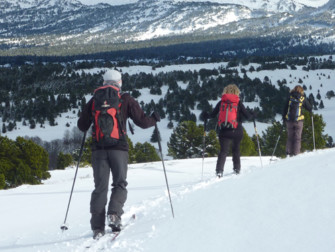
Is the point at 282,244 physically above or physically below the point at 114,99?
below

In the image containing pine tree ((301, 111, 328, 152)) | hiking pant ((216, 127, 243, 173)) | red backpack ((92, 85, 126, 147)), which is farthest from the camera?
pine tree ((301, 111, 328, 152))

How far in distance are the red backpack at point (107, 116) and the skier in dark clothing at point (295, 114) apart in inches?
229

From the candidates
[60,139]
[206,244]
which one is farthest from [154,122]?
[60,139]

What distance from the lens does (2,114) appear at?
83.9 metres

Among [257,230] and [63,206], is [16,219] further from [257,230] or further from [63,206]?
[257,230]

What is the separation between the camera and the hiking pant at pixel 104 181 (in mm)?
4371

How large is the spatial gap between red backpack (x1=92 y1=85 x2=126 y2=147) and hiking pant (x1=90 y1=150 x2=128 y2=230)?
170 mm

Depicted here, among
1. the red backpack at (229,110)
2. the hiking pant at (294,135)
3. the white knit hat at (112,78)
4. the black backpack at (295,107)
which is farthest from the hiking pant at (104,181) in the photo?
the hiking pant at (294,135)

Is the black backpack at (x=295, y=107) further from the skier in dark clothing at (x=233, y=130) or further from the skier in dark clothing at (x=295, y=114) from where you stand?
the skier in dark clothing at (x=233, y=130)

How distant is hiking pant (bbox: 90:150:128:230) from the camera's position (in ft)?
14.3

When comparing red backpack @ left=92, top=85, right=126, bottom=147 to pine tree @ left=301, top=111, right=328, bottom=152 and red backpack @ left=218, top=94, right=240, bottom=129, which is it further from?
pine tree @ left=301, top=111, right=328, bottom=152

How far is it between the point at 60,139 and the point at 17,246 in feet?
203

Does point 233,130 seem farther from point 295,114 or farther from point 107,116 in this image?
point 107,116

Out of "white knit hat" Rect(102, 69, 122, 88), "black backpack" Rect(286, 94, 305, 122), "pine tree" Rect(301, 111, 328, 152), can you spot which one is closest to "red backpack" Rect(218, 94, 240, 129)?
"black backpack" Rect(286, 94, 305, 122)
